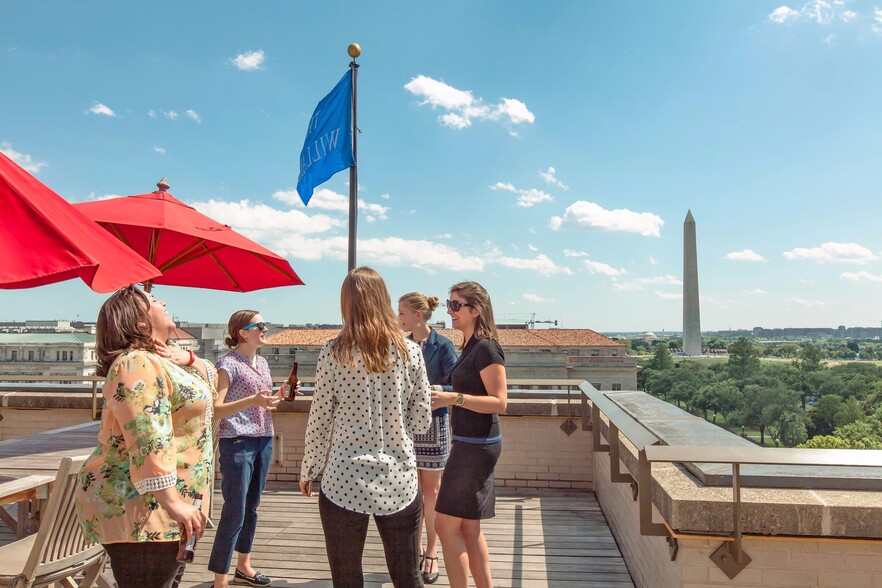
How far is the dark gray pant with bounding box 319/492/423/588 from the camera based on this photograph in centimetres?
204

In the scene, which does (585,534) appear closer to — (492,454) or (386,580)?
(386,580)

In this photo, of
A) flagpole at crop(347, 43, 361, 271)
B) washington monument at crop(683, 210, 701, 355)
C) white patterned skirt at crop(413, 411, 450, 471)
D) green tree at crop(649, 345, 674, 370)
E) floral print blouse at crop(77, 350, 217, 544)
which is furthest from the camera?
green tree at crop(649, 345, 674, 370)

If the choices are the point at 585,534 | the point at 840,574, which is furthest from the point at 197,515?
the point at 585,534

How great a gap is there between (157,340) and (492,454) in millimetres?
1608

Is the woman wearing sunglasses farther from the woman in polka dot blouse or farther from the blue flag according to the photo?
the blue flag

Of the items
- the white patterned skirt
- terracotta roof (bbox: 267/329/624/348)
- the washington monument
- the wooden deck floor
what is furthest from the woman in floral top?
the washington monument

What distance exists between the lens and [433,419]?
349cm

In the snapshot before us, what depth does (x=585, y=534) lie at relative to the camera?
4.36 meters

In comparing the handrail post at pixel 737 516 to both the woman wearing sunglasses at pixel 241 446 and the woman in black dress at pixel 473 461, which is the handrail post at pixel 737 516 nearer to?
the woman in black dress at pixel 473 461

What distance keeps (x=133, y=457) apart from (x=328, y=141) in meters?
5.23

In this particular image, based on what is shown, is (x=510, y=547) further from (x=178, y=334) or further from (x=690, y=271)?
(x=690, y=271)

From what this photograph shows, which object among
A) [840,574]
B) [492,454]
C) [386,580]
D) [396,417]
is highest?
[396,417]

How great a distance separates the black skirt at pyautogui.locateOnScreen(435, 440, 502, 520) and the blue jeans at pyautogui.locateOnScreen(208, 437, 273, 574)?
1137 mm

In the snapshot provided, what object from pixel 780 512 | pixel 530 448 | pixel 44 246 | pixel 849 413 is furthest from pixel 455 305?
pixel 849 413
